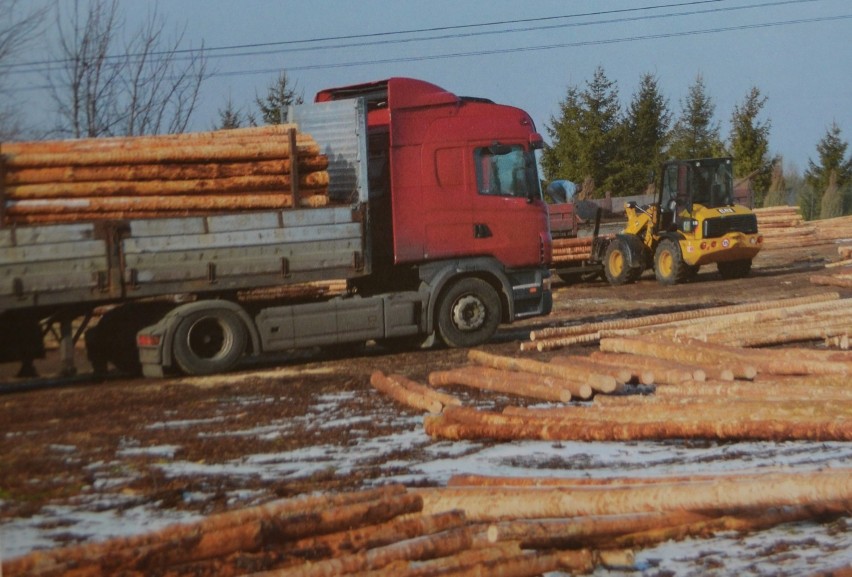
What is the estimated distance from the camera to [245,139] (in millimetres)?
14594

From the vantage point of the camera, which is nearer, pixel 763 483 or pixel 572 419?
pixel 763 483

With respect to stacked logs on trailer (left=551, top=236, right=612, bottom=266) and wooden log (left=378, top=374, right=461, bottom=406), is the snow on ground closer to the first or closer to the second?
wooden log (left=378, top=374, right=461, bottom=406)

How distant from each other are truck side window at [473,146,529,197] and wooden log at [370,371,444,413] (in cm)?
430

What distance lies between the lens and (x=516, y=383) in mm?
11758

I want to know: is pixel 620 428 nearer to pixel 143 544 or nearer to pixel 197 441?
pixel 197 441

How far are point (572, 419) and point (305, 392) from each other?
166 inches

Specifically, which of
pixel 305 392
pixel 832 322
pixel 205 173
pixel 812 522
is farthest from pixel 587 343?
pixel 812 522

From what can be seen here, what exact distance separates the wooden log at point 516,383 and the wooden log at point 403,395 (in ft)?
1.91

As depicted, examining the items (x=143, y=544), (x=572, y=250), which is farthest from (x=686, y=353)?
(x=572, y=250)

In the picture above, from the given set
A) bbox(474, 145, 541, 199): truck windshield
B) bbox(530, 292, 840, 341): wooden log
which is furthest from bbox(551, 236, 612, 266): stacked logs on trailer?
bbox(530, 292, 840, 341): wooden log

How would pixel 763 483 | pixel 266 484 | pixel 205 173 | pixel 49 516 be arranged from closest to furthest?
1. pixel 763 483
2. pixel 49 516
3. pixel 266 484
4. pixel 205 173

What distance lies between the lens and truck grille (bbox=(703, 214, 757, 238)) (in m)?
26.1

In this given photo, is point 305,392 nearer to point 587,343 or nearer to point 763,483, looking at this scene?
point 587,343

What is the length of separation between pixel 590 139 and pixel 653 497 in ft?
133
